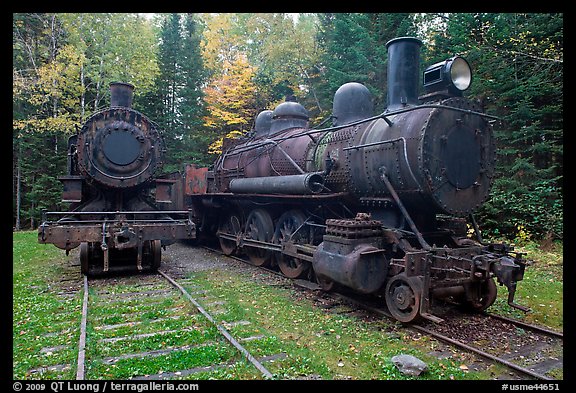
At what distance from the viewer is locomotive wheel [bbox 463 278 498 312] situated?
5660 mm

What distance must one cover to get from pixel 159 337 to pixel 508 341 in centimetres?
419

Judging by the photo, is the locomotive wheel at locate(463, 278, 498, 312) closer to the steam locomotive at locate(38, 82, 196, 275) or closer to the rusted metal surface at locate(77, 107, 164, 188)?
the steam locomotive at locate(38, 82, 196, 275)

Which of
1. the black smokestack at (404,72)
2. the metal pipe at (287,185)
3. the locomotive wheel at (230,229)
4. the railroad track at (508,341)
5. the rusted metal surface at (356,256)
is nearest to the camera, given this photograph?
the railroad track at (508,341)

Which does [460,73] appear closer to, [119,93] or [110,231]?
[110,231]

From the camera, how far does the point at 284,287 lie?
7684mm

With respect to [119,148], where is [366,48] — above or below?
above

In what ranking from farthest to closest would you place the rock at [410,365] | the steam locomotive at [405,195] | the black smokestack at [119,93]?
the black smokestack at [119,93] → the steam locomotive at [405,195] → the rock at [410,365]

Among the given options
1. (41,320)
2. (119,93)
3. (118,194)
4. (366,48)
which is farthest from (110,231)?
(366,48)

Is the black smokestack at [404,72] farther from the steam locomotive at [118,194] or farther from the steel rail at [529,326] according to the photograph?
the steam locomotive at [118,194]

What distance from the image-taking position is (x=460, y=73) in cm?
593

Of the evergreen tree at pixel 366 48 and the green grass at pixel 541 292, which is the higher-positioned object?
the evergreen tree at pixel 366 48

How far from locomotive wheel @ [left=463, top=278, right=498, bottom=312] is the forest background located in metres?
→ 6.73

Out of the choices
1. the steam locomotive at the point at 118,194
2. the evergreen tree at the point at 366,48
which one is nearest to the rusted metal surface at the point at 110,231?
the steam locomotive at the point at 118,194

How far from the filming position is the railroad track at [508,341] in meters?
4.13
